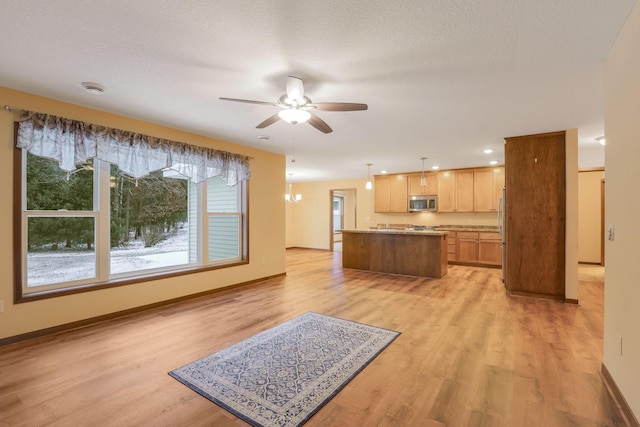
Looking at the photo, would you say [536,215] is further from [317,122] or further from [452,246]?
[317,122]

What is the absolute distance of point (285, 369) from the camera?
7.88ft

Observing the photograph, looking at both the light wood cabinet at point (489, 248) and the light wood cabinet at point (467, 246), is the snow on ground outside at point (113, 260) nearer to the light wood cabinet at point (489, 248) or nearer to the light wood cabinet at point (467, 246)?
the light wood cabinet at point (467, 246)

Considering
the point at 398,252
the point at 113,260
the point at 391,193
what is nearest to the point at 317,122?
the point at 113,260

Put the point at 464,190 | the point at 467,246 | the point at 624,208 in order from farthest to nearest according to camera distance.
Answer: the point at 464,190 → the point at 467,246 → the point at 624,208

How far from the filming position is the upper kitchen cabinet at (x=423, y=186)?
7922 mm

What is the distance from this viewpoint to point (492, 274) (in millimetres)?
6203

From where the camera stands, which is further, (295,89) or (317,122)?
(317,122)

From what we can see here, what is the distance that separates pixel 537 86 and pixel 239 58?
2.72 m

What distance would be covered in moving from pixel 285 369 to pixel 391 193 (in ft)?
22.4

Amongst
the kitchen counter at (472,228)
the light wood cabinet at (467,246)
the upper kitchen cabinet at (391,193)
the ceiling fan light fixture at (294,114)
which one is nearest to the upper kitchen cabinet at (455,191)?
the kitchen counter at (472,228)

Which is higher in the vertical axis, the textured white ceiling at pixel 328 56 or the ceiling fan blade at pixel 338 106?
the textured white ceiling at pixel 328 56

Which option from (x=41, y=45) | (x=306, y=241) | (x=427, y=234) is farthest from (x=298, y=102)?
(x=306, y=241)

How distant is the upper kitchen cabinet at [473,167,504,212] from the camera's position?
23.3 feet

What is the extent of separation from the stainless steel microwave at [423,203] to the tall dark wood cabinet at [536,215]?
324cm
